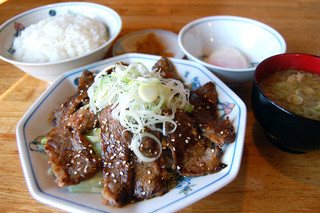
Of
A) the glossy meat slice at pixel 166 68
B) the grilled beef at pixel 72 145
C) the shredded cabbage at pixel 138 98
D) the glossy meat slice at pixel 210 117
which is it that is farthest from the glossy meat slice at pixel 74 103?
the glossy meat slice at pixel 210 117

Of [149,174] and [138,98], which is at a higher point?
[138,98]

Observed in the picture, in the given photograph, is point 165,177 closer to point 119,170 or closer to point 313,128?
point 119,170

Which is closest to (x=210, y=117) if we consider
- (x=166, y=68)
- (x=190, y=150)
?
(x=190, y=150)

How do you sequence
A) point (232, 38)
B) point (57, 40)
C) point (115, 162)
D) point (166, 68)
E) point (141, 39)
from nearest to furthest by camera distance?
point (115, 162) → point (166, 68) → point (57, 40) → point (232, 38) → point (141, 39)

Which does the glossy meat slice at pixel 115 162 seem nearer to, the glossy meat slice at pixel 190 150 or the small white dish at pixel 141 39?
the glossy meat slice at pixel 190 150

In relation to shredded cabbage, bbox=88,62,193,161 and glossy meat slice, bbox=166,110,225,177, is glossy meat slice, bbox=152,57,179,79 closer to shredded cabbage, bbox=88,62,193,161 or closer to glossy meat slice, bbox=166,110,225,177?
shredded cabbage, bbox=88,62,193,161

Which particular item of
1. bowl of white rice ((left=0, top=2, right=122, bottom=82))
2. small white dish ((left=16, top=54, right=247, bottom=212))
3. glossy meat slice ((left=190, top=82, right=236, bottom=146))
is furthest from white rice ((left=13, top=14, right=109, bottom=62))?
glossy meat slice ((left=190, top=82, right=236, bottom=146))

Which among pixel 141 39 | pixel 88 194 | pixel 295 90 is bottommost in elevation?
pixel 88 194

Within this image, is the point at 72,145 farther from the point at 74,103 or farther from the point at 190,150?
the point at 190,150
